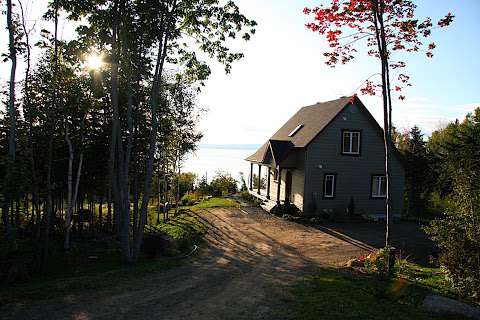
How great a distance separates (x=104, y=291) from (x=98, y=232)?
1293cm

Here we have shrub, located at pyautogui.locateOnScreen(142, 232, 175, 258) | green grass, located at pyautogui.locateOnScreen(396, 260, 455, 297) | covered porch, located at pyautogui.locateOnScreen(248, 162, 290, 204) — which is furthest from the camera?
covered porch, located at pyautogui.locateOnScreen(248, 162, 290, 204)

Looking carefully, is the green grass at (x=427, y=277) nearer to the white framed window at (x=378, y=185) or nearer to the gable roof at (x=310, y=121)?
the gable roof at (x=310, y=121)

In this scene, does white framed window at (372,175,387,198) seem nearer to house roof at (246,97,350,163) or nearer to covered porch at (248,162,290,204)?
house roof at (246,97,350,163)

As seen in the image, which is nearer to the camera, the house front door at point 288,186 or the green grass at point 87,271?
the green grass at point 87,271

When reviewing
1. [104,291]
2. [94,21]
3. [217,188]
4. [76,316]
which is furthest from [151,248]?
[217,188]

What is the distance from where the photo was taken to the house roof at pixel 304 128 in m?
25.2

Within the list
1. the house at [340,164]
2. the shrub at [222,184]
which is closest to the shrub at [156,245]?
the house at [340,164]

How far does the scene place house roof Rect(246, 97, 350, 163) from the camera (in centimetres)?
2516

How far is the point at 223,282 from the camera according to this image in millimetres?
10766

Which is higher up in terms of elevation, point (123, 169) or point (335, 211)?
point (123, 169)

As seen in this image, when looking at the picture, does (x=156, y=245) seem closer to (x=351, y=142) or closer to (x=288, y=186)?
(x=288, y=186)

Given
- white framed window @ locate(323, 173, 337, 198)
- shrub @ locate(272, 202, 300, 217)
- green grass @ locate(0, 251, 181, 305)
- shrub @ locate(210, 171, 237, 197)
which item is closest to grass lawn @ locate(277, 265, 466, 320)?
green grass @ locate(0, 251, 181, 305)

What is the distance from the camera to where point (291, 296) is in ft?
30.6

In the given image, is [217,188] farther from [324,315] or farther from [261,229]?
[324,315]
